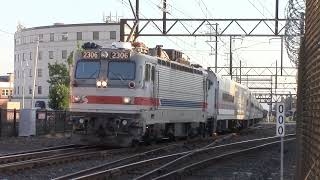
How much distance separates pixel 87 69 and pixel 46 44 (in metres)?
91.0

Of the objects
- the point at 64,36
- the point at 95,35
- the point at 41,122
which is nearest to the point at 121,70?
the point at 41,122

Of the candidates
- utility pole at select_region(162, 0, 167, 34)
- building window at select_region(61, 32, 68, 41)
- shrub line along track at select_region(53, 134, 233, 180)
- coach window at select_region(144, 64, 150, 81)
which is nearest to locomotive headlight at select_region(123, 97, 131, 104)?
coach window at select_region(144, 64, 150, 81)

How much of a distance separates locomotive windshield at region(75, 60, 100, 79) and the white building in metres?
81.4

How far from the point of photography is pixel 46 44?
359ft

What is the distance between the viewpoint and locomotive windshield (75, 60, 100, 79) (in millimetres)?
20578

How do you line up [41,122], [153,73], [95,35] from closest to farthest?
[153,73], [41,122], [95,35]

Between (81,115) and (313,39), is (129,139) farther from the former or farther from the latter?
(313,39)

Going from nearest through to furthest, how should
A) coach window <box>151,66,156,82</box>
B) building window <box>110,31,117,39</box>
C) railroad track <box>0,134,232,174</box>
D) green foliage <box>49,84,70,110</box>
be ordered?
railroad track <box>0,134,232,174</box> → coach window <box>151,66,156,82</box> → green foliage <box>49,84,70,110</box> → building window <box>110,31,117,39</box>

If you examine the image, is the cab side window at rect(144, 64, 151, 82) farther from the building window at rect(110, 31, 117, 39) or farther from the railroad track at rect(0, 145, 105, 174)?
the building window at rect(110, 31, 117, 39)

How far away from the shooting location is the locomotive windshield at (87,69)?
20.6 m

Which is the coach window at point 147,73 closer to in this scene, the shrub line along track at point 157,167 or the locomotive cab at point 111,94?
the locomotive cab at point 111,94

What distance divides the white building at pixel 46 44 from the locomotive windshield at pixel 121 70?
3220 inches

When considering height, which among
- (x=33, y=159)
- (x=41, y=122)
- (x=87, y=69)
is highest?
(x=87, y=69)

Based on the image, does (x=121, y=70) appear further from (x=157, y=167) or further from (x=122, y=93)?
(x=157, y=167)
